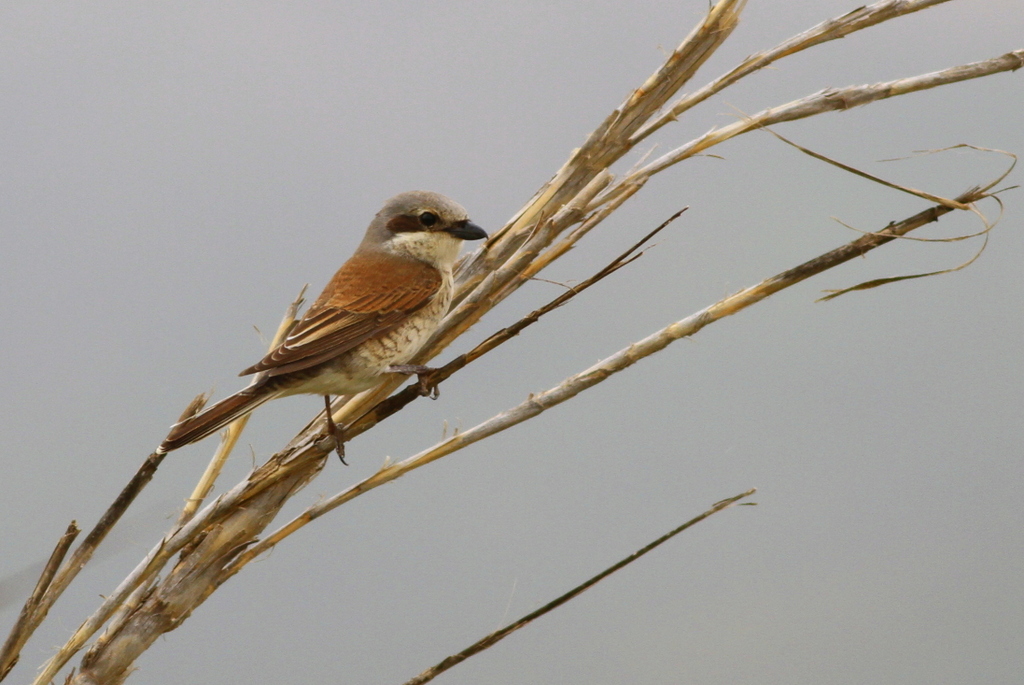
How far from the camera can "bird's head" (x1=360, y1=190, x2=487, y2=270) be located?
2127 mm

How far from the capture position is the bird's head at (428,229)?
2127 mm

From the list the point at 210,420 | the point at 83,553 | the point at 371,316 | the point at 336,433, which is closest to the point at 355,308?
the point at 371,316

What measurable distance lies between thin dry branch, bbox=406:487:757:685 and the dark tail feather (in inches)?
20.8

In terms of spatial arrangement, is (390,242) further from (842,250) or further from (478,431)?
(842,250)

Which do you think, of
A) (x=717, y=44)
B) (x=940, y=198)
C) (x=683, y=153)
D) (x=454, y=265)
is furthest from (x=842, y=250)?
Answer: (x=454, y=265)

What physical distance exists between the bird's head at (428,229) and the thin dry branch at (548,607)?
1.01 m

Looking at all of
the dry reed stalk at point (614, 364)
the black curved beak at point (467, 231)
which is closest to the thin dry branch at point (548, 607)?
the dry reed stalk at point (614, 364)

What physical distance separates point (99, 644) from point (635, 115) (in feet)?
4.18

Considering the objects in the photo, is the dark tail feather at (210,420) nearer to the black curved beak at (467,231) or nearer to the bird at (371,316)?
the bird at (371,316)

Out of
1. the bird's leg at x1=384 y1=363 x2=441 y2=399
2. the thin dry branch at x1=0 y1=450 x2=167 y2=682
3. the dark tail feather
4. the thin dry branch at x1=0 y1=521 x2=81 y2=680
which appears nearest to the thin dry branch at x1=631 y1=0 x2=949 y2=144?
the bird's leg at x1=384 y1=363 x2=441 y2=399

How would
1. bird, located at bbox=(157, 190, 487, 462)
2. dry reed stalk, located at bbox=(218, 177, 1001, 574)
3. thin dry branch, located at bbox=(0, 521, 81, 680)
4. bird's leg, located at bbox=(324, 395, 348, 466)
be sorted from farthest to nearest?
bird, located at bbox=(157, 190, 487, 462), bird's leg, located at bbox=(324, 395, 348, 466), thin dry branch, located at bbox=(0, 521, 81, 680), dry reed stalk, located at bbox=(218, 177, 1001, 574)

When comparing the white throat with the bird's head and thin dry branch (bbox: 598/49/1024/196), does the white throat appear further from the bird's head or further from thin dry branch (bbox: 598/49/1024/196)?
thin dry branch (bbox: 598/49/1024/196)

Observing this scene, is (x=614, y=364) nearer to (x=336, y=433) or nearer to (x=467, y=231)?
(x=336, y=433)

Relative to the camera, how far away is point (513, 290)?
1.59 m
